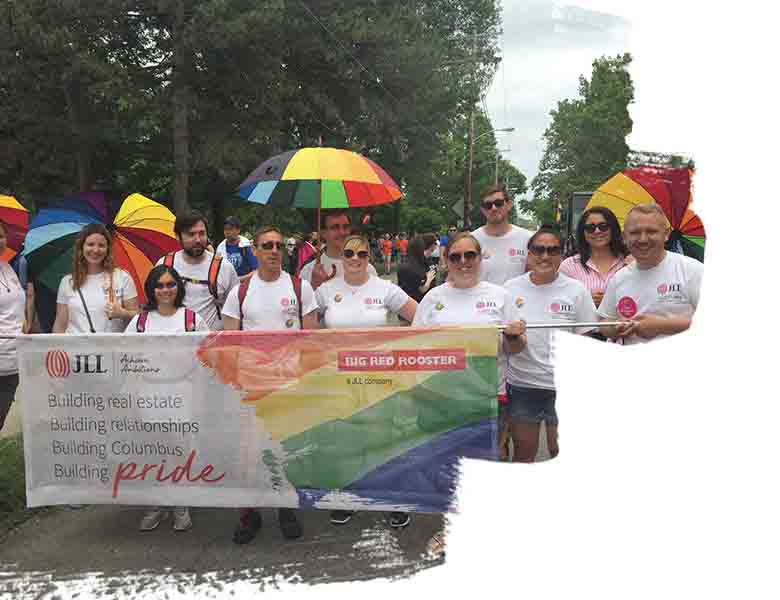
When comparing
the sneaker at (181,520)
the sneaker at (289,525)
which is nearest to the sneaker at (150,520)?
the sneaker at (181,520)

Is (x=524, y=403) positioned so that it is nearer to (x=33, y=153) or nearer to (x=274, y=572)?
(x=274, y=572)

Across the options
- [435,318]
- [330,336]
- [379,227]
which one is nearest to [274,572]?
[330,336]

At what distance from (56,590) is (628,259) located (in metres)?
3.79

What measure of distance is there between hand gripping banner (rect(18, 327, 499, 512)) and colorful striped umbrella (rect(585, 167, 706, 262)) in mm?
1066

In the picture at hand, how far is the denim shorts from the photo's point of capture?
4.25 metres

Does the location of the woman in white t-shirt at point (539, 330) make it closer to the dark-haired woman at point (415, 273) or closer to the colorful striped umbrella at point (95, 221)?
the colorful striped umbrella at point (95, 221)

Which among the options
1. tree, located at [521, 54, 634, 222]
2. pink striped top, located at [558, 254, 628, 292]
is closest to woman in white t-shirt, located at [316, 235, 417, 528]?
pink striped top, located at [558, 254, 628, 292]

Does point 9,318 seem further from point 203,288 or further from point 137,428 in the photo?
point 137,428

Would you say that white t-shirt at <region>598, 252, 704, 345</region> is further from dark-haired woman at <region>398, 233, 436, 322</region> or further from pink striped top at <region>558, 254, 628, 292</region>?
dark-haired woman at <region>398, 233, 436, 322</region>

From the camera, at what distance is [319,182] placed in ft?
19.4

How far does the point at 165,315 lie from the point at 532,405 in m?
2.23

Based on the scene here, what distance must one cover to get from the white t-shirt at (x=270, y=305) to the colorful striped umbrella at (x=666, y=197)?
6.84 feet

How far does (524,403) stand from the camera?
4312 mm

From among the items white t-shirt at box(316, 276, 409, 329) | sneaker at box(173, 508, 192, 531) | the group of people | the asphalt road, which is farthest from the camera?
white t-shirt at box(316, 276, 409, 329)
